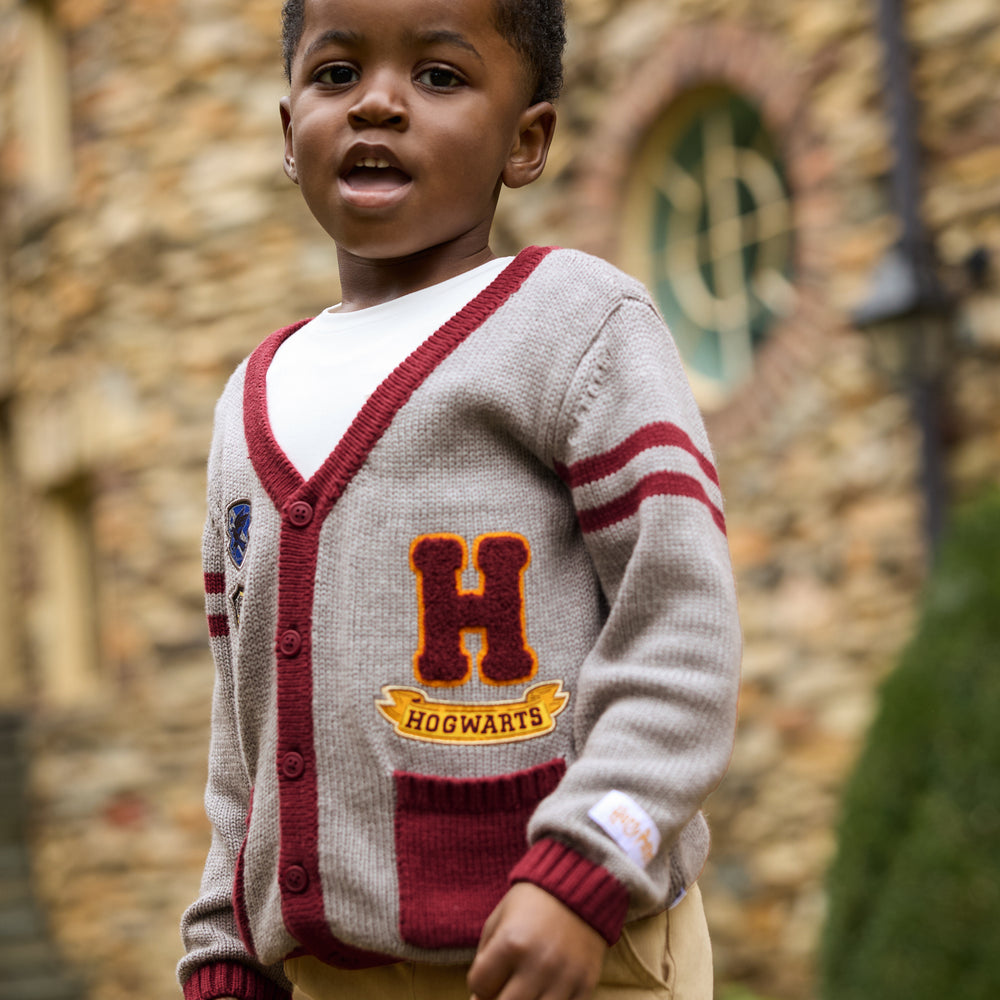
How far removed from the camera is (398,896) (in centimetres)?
130

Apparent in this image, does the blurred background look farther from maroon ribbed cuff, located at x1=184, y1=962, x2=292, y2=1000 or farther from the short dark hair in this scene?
the short dark hair

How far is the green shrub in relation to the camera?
317cm

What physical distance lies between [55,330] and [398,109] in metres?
6.84

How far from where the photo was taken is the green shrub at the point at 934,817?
125 inches

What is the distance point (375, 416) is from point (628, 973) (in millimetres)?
547

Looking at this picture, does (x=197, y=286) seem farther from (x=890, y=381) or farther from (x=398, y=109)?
(x=398, y=109)

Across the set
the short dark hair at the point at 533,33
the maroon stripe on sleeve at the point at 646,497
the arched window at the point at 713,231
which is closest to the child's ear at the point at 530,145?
the short dark hair at the point at 533,33

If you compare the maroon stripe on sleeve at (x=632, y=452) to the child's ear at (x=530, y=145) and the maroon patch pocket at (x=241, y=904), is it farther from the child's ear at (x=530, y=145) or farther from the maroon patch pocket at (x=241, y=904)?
the maroon patch pocket at (x=241, y=904)

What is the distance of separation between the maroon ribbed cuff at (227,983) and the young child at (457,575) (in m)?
0.09

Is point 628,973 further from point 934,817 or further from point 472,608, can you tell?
point 934,817

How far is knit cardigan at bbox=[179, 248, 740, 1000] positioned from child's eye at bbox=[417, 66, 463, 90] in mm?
193

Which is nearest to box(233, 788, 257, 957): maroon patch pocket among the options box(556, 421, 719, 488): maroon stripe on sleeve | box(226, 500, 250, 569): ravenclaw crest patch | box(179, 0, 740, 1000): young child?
box(179, 0, 740, 1000): young child

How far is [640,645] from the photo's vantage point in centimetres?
126

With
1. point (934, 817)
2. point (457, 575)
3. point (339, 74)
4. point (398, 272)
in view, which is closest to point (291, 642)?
point (457, 575)
